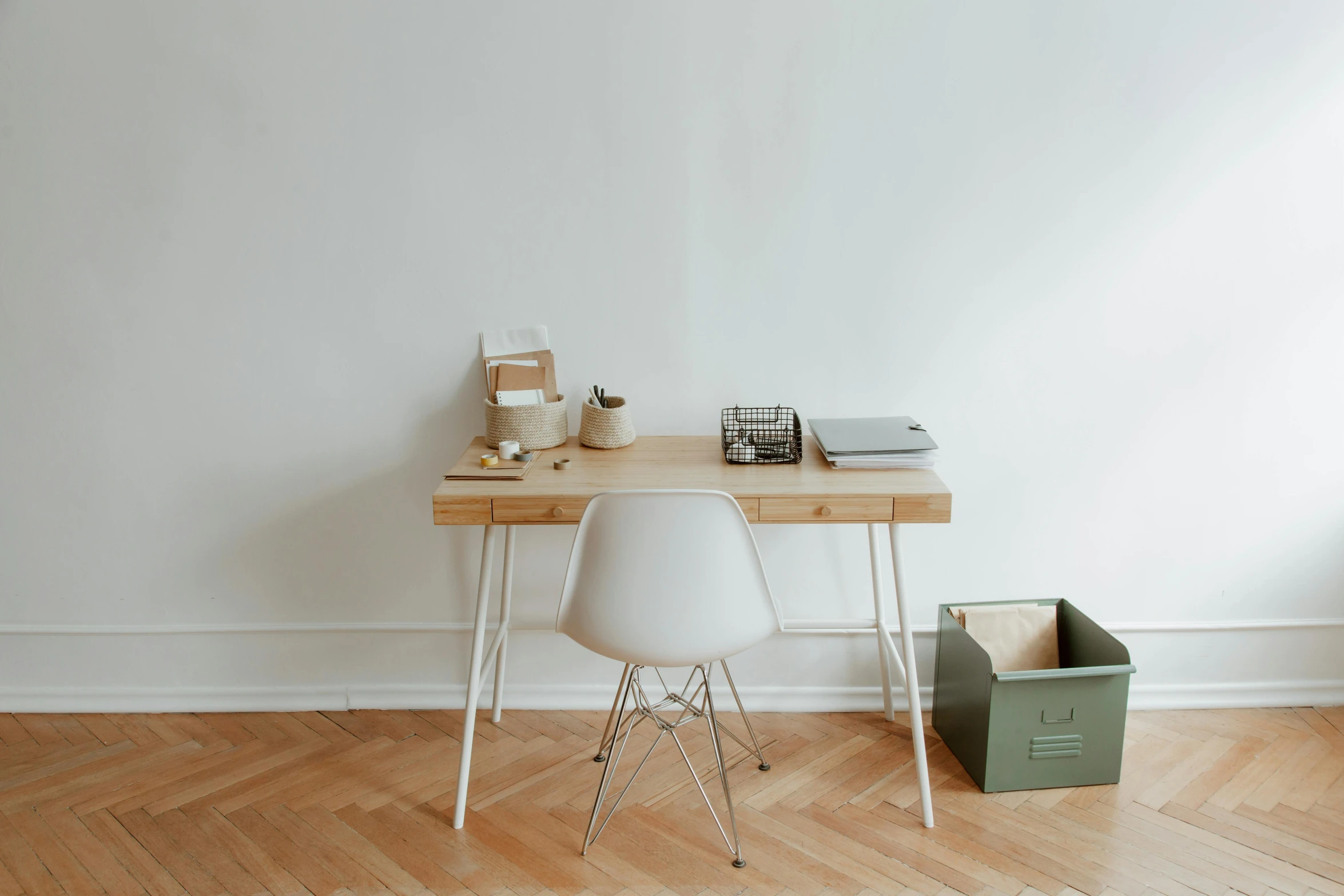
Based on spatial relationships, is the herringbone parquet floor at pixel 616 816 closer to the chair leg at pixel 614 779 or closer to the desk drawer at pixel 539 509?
the chair leg at pixel 614 779

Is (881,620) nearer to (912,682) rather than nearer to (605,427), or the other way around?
(912,682)

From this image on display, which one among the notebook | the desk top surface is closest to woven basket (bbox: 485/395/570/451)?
the desk top surface

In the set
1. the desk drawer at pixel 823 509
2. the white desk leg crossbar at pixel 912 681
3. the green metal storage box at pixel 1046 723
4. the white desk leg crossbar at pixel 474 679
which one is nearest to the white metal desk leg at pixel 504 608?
the white desk leg crossbar at pixel 474 679

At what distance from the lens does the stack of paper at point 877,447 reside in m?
2.15

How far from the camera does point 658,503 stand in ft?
5.78

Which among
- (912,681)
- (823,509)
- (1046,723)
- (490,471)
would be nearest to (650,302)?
(490,471)

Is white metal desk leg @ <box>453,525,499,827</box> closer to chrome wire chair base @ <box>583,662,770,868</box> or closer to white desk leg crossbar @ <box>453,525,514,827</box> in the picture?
white desk leg crossbar @ <box>453,525,514,827</box>

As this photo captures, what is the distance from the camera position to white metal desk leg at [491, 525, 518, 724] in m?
2.49

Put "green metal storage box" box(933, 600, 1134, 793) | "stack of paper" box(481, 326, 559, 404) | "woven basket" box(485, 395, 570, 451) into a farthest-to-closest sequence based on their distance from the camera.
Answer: "stack of paper" box(481, 326, 559, 404) < "woven basket" box(485, 395, 570, 451) < "green metal storage box" box(933, 600, 1134, 793)

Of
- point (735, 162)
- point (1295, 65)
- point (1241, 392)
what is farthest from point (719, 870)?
point (1295, 65)

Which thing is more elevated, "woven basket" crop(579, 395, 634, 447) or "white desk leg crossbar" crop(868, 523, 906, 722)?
"woven basket" crop(579, 395, 634, 447)

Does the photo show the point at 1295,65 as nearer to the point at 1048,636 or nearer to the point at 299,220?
the point at 1048,636

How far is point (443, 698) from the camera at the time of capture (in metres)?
2.68

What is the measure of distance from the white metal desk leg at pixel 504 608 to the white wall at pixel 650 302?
0.22 ft
